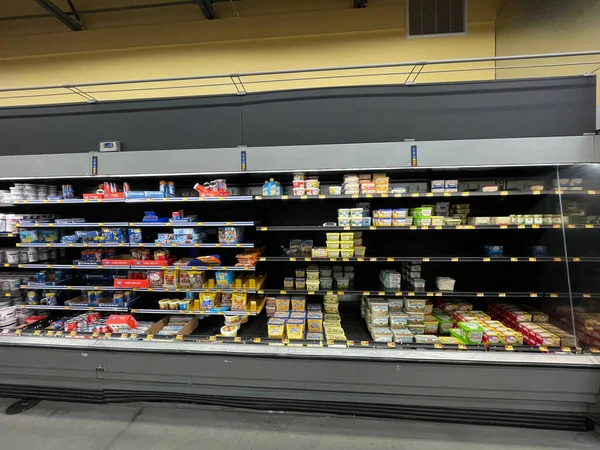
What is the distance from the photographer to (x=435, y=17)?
3.32 m

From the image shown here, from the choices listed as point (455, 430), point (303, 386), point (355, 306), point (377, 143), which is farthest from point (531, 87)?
point (303, 386)

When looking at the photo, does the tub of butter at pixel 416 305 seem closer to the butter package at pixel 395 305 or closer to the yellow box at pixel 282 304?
the butter package at pixel 395 305

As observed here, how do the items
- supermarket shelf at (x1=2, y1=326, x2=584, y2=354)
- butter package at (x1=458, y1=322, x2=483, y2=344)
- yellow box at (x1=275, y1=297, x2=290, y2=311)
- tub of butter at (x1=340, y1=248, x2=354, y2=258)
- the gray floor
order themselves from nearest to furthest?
1. the gray floor
2. supermarket shelf at (x1=2, y1=326, x2=584, y2=354)
3. butter package at (x1=458, y1=322, x2=483, y2=344)
4. tub of butter at (x1=340, y1=248, x2=354, y2=258)
5. yellow box at (x1=275, y1=297, x2=290, y2=311)

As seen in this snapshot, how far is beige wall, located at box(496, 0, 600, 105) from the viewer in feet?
8.32

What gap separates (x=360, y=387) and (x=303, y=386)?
1.69 ft

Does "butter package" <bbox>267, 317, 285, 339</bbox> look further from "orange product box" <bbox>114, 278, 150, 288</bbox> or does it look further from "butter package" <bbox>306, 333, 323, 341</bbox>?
"orange product box" <bbox>114, 278, 150, 288</bbox>

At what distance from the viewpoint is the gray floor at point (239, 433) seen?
82.2 inches

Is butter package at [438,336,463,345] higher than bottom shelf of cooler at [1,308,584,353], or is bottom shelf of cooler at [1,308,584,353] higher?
bottom shelf of cooler at [1,308,584,353]

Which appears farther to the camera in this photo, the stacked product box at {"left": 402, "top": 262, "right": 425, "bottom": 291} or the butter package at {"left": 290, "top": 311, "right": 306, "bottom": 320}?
the butter package at {"left": 290, "top": 311, "right": 306, "bottom": 320}

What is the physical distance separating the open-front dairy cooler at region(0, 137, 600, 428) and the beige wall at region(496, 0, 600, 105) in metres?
1.43

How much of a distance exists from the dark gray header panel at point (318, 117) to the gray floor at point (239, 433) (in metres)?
2.61

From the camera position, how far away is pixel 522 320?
8.48 ft

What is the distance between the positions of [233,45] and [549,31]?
4.06 m

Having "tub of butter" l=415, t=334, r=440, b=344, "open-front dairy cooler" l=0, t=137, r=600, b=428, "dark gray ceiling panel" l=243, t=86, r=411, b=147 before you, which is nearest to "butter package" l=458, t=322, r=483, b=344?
"open-front dairy cooler" l=0, t=137, r=600, b=428
